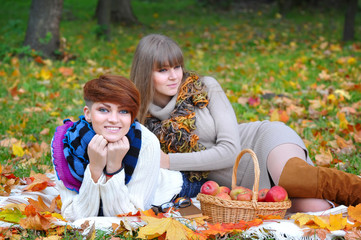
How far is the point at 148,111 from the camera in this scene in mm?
3074

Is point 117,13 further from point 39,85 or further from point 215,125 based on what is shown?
point 215,125

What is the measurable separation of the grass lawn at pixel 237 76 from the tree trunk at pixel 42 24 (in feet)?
0.95

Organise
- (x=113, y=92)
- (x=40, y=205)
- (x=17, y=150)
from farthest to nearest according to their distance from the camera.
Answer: (x=17, y=150), (x=40, y=205), (x=113, y=92)

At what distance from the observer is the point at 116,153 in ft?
7.20

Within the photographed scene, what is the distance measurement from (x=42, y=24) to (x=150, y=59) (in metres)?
4.97

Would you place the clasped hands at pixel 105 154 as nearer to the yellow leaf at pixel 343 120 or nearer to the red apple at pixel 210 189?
the red apple at pixel 210 189

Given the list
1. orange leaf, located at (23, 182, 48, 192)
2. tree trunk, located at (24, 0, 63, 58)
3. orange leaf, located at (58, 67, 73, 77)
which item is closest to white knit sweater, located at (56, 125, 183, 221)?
orange leaf, located at (23, 182, 48, 192)

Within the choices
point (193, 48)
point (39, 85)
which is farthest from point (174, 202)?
point (193, 48)

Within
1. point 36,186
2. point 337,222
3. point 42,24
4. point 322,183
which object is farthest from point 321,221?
point 42,24

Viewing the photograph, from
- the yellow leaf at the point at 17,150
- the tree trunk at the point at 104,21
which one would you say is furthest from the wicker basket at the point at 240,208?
the tree trunk at the point at 104,21

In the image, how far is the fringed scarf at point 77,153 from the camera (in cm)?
229

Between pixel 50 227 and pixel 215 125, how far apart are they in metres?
1.27

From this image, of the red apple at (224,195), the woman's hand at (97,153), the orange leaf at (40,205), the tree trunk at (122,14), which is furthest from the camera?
the tree trunk at (122,14)

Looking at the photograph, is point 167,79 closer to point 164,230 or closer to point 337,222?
point 164,230
